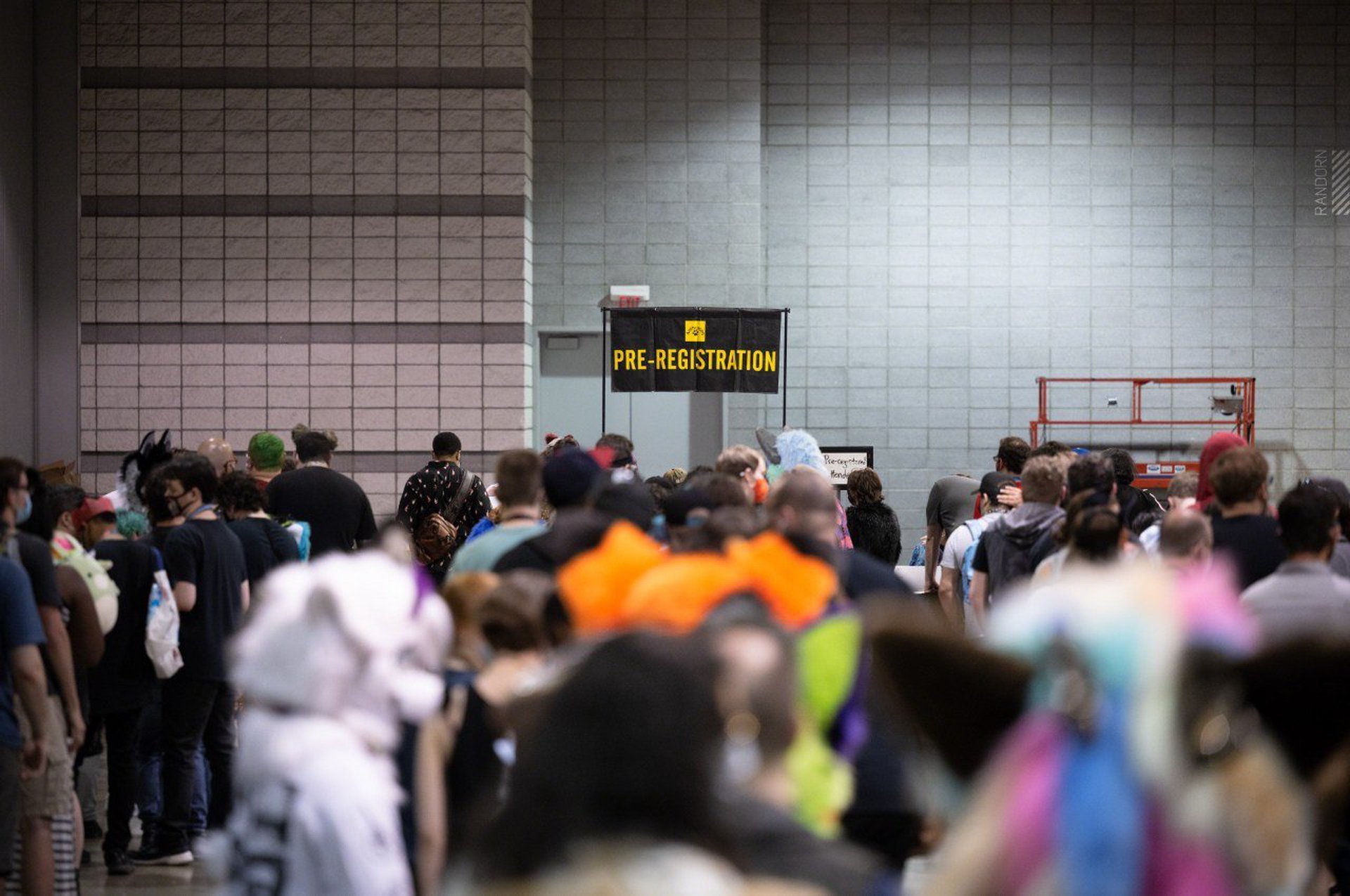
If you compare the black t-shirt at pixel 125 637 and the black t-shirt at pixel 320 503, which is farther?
the black t-shirt at pixel 320 503

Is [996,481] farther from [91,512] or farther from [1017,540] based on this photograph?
[91,512]

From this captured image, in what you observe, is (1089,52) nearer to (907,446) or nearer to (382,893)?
(907,446)

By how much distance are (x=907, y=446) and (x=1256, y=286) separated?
3.65 meters

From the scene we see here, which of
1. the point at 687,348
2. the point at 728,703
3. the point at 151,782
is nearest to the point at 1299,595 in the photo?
the point at 728,703

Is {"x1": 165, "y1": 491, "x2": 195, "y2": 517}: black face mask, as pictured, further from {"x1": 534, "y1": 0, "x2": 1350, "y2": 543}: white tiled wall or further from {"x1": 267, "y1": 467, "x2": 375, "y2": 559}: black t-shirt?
{"x1": 534, "y1": 0, "x2": 1350, "y2": 543}: white tiled wall

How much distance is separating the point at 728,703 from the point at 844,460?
11.1 metres

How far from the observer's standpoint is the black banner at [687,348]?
11.2m

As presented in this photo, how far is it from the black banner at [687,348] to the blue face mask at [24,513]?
20.9 feet

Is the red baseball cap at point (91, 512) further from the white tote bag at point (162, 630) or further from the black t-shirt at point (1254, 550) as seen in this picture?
the black t-shirt at point (1254, 550)

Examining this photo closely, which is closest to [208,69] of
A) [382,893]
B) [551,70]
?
[551,70]

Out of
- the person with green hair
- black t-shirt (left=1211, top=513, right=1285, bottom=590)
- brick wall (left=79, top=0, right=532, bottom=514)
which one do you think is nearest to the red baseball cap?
the person with green hair

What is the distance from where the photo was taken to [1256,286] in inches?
547

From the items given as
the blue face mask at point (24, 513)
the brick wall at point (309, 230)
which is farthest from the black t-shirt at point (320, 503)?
the brick wall at point (309, 230)

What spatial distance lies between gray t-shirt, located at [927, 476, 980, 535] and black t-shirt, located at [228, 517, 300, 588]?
4.40 m
